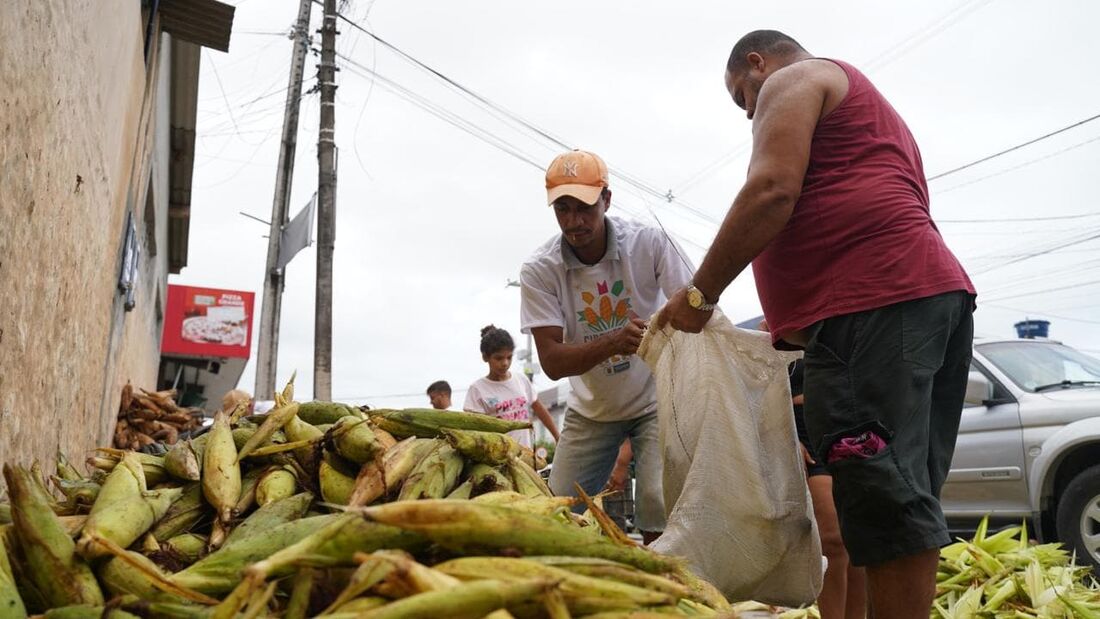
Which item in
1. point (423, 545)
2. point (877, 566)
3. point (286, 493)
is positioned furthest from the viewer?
point (877, 566)

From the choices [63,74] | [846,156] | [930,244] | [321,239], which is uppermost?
[321,239]

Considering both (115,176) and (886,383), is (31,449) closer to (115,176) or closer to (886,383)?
(115,176)

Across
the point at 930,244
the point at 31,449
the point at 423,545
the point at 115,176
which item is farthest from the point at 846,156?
the point at 115,176

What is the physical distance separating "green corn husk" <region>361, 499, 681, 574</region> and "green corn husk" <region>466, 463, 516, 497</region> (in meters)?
0.64

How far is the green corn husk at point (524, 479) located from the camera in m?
2.14

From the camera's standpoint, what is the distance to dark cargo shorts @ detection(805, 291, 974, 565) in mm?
2178

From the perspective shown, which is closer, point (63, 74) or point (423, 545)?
point (423, 545)

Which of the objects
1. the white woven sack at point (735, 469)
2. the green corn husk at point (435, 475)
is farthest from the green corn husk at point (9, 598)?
the white woven sack at point (735, 469)

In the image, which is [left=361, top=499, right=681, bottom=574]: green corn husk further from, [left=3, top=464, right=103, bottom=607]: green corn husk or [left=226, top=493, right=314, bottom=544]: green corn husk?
[left=3, top=464, right=103, bottom=607]: green corn husk

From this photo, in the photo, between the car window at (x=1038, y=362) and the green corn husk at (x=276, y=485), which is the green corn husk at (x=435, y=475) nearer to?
the green corn husk at (x=276, y=485)

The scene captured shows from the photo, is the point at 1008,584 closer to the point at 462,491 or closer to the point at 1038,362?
the point at 462,491

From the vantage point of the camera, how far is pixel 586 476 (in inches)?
159

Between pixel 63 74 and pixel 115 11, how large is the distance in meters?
1.63

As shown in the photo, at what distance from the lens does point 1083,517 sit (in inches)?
213
